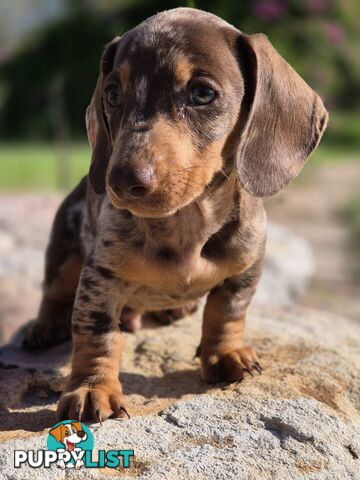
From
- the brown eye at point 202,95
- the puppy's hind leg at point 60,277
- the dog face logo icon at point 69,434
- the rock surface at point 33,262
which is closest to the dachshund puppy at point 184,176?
the brown eye at point 202,95

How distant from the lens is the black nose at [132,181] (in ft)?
9.47

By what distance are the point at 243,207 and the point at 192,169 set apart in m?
0.60

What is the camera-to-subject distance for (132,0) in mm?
20547

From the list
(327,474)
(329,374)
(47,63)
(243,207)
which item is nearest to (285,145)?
(243,207)

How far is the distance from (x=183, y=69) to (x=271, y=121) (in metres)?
0.46

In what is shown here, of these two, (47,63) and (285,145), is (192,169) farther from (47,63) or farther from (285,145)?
(47,63)

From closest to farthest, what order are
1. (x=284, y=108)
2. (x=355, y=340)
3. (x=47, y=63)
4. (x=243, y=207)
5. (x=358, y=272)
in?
1. (x=284, y=108)
2. (x=243, y=207)
3. (x=355, y=340)
4. (x=358, y=272)
5. (x=47, y=63)

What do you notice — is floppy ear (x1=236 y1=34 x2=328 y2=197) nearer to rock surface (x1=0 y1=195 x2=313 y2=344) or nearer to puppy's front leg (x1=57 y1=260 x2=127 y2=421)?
puppy's front leg (x1=57 y1=260 x2=127 y2=421)

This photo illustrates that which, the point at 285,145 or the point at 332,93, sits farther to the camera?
the point at 332,93

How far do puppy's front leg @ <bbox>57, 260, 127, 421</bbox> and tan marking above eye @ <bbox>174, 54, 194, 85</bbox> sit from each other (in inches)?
35.1

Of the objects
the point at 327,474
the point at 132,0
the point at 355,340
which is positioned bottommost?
the point at 132,0

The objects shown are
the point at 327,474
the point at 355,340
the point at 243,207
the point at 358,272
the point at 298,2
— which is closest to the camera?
the point at 327,474

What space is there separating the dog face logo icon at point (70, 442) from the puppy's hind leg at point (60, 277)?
4.59 ft

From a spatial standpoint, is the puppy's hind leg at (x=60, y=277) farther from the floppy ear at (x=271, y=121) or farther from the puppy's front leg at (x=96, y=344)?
the floppy ear at (x=271, y=121)
